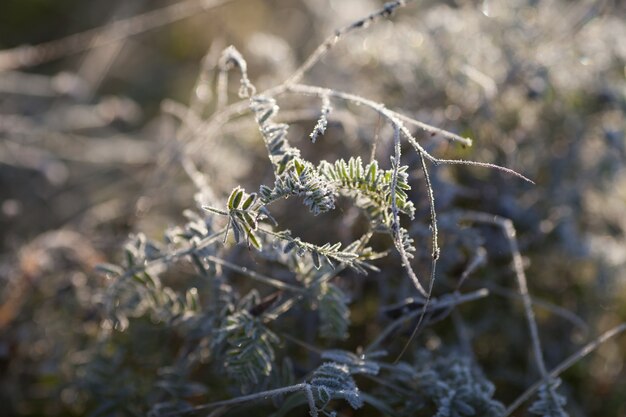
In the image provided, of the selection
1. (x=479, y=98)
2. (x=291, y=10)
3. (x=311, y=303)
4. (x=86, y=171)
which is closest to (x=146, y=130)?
(x=86, y=171)

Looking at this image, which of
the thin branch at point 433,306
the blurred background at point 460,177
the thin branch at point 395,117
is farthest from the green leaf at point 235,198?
the blurred background at point 460,177

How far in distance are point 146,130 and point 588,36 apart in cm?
199

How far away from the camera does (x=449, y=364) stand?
160 centimetres

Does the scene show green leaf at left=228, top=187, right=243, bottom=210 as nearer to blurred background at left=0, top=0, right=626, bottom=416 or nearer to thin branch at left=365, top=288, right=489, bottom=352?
thin branch at left=365, top=288, right=489, bottom=352

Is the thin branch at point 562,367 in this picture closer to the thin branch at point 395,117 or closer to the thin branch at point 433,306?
the thin branch at point 433,306

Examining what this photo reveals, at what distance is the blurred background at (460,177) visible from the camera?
75.5 inches

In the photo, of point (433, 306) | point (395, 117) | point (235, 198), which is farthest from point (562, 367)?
point (235, 198)

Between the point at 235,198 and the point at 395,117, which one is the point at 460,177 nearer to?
the point at 395,117

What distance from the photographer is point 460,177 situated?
2127 mm

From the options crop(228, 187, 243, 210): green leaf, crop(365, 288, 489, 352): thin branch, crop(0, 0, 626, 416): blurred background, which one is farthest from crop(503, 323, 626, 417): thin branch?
crop(228, 187, 243, 210): green leaf

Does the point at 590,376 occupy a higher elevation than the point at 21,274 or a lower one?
lower

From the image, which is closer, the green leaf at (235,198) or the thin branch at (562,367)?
the green leaf at (235,198)

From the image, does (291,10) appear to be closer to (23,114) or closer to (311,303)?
(23,114)

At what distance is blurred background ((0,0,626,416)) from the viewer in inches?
75.5
